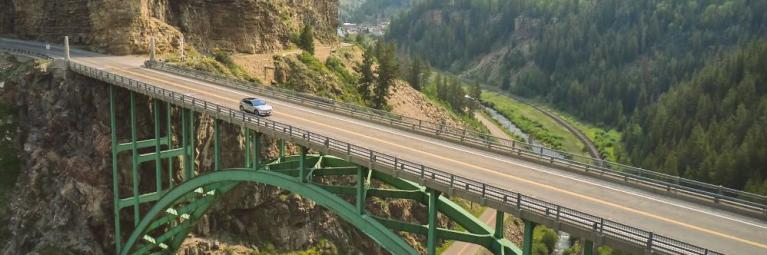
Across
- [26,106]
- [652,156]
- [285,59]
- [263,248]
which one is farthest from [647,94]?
[26,106]

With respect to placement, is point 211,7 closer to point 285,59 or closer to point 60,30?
point 285,59

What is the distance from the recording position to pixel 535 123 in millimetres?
156625

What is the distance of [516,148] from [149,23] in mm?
45253

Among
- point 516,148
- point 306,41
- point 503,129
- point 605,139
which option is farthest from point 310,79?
point 605,139

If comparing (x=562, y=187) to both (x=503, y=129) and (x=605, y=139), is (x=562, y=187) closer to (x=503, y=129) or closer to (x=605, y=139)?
(x=503, y=129)

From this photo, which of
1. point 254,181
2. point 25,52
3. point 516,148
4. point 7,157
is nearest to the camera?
point 516,148

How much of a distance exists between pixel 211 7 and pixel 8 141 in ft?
99.6

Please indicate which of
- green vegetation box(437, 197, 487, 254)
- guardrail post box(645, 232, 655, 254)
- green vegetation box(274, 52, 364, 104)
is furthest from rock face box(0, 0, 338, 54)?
guardrail post box(645, 232, 655, 254)

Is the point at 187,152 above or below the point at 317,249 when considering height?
above

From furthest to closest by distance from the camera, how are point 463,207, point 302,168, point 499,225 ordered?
1. point 463,207
2. point 302,168
3. point 499,225

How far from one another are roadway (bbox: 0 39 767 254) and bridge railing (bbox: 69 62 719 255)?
1.32m

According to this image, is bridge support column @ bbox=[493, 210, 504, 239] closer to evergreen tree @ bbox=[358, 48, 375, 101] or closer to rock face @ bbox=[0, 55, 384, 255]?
rock face @ bbox=[0, 55, 384, 255]

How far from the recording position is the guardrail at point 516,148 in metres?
24.7

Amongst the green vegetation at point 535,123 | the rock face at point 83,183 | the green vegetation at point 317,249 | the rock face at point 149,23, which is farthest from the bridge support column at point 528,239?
the green vegetation at point 535,123
